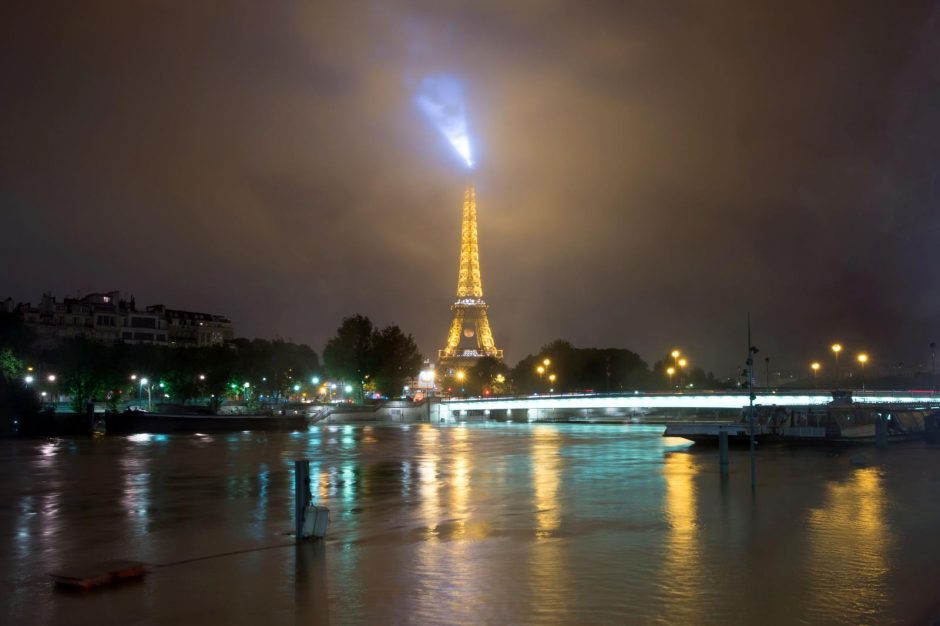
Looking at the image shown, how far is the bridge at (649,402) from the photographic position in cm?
7762

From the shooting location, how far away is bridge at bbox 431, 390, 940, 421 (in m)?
77.6

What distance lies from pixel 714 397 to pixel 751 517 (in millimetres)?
70897

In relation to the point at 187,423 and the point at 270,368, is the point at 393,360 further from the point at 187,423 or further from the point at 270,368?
the point at 187,423

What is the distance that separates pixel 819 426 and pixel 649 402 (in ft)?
145

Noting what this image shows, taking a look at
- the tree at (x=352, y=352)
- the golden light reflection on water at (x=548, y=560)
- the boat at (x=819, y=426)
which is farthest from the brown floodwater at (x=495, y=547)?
the tree at (x=352, y=352)

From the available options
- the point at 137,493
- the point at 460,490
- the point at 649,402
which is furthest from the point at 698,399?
the point at 137,493

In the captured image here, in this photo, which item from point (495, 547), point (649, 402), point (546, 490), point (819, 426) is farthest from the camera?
point (649, 402)

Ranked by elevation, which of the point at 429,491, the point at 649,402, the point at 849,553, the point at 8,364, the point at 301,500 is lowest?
the point at 429,491

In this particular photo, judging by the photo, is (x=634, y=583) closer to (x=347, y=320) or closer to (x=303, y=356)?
(x=347, y=320)

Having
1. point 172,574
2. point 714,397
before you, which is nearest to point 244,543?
Answer: point 172,574

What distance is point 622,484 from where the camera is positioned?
84.4ft

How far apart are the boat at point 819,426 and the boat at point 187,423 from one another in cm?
4668

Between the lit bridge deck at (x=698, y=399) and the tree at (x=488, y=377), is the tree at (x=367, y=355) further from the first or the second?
the tree at (x=488, y=377)

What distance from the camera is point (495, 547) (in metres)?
15.1
